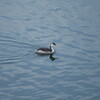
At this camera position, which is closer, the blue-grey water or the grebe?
the blue-grey water

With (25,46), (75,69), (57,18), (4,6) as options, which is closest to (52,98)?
(75,69)

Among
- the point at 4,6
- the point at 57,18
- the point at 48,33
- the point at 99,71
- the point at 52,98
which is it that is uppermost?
the point at 4,6

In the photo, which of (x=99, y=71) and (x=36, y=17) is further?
(x=36, y=17)

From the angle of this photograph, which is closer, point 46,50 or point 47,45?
point 46,50

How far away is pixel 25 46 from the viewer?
29531mm

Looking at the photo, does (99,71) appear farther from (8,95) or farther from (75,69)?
(8,95)

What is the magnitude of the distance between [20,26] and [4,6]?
4760mm

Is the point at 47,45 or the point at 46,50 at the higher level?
the point at 47,45

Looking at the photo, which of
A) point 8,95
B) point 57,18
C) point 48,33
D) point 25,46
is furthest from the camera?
point 57,18

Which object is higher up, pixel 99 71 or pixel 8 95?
pixel 99 71

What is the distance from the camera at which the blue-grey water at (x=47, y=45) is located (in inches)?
968

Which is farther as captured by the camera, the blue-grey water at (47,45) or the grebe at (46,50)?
the grebe at (46,50)

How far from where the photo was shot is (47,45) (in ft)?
100

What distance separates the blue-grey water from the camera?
80.7ft
